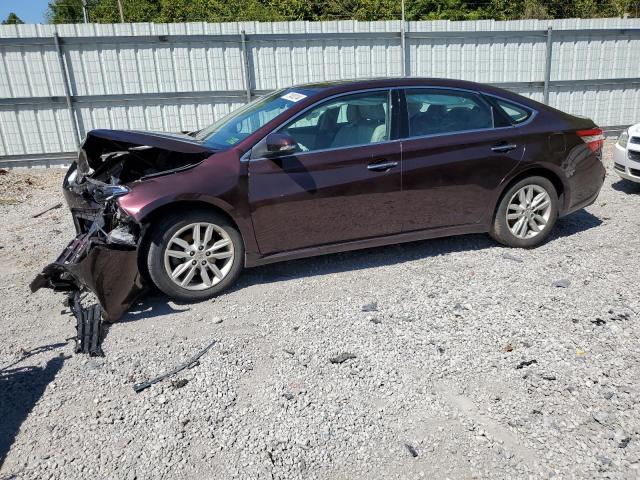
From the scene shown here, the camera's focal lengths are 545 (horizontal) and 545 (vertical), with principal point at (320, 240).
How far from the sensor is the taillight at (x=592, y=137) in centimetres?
550

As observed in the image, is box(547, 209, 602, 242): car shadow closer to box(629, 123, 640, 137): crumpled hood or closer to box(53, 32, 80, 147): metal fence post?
box(629, 123, 640, 137): crumpled hood

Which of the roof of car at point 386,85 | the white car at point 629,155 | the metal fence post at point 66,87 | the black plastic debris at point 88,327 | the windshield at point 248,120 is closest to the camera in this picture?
the black plastic debris at point 88,327

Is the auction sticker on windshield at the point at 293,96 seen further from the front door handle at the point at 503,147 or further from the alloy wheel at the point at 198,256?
the front door handle at the point at 503,147

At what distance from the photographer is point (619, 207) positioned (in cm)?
695

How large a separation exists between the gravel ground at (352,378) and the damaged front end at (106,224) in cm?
19

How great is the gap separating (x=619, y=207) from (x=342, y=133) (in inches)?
167

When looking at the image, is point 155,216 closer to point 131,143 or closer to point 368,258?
point 131,143

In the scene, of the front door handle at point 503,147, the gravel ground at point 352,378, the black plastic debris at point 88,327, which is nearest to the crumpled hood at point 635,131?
the gravel ground at point 352,378

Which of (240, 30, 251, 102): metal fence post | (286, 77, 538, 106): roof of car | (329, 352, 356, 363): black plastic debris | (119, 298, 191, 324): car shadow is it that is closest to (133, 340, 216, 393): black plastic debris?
(119, 298, 191, 324): car shadow

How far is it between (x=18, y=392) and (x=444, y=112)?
406 cm

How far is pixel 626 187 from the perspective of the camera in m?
7.97

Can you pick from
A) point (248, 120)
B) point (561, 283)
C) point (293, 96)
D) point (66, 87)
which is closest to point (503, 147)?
point (561, 283)

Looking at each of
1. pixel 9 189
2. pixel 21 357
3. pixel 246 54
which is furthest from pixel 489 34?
pixel 21 357

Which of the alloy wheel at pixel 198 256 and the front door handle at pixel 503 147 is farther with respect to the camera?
the front door handle at pixel 503 147
